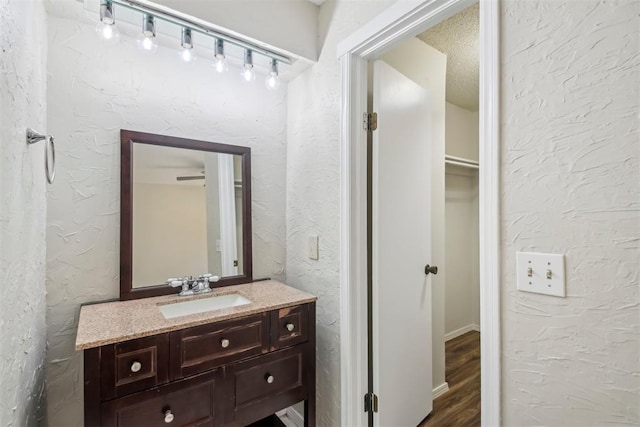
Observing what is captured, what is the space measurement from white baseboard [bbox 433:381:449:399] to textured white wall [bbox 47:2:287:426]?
2.09m

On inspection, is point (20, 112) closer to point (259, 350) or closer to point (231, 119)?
point (231, 119)

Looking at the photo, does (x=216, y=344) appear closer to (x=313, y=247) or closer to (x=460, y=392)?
(x=313, y=247)

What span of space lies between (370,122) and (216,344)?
1258mm

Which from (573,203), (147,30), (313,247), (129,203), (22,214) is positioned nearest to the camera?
(573,203)

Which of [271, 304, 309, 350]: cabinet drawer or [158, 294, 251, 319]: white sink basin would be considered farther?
[158, 294, 251, 319]: white sink basin

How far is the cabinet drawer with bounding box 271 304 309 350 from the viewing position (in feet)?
4.62

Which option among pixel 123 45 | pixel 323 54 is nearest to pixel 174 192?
pixel 123 45

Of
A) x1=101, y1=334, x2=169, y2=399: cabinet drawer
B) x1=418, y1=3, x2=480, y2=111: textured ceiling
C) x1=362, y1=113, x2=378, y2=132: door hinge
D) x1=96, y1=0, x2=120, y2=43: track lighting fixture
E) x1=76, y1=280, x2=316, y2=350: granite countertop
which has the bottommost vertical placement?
x1=101, y1=334, x2=169, y2=399: cabinet drawer

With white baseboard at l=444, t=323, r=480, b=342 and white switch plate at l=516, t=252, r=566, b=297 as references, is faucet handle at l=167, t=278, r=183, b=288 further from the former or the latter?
white baseboard at l=444, t=323, r=480, b=342

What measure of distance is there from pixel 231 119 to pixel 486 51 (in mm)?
1370

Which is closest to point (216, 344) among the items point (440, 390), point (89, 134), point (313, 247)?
point (313, 247)

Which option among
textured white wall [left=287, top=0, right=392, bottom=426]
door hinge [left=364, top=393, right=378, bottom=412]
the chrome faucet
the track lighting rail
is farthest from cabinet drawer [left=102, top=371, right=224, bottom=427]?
the track lighting rail

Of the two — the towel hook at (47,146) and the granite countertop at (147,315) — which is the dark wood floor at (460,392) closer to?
the granite countertop at (147,315)

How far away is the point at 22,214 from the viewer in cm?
95
